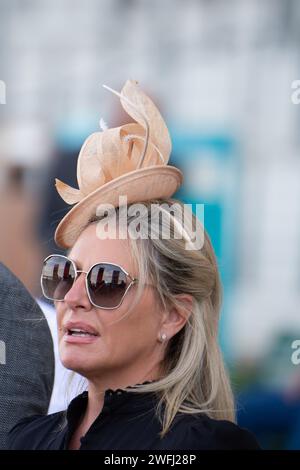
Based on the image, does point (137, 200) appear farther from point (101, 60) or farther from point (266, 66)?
point (101, 60)

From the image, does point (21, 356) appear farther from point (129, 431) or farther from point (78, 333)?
point (129, 431)

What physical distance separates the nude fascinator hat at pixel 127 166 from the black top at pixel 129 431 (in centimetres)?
41

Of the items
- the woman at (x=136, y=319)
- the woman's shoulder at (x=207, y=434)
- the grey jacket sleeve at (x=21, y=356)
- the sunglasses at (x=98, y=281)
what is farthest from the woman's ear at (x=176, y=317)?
the grey jacket sleeve at (x=21, y=356)

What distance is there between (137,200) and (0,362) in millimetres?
528

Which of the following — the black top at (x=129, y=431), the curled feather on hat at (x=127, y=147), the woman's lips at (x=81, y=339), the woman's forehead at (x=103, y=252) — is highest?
the curled feather on hat at (x=127, y=147)

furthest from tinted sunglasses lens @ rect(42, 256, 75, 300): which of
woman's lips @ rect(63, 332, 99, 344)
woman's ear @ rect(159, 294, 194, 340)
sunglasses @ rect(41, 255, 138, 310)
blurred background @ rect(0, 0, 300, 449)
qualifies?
blurred background @ rect(0, 0, 300, 449)

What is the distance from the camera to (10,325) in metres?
2.45

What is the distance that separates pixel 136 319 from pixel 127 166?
356 mm

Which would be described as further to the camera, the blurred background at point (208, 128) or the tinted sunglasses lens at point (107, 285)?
the blurred background at point (208, 128)

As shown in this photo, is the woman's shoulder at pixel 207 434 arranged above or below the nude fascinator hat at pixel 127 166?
below

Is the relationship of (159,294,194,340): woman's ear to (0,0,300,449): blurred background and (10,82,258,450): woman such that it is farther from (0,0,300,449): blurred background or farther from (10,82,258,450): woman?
(0,0,300,449): blurred background

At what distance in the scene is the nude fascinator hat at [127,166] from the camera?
219 centimetres

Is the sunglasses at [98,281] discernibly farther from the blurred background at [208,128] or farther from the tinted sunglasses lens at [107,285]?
the blurred background at [208,128]

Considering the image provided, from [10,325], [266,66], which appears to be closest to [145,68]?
[266,66]
